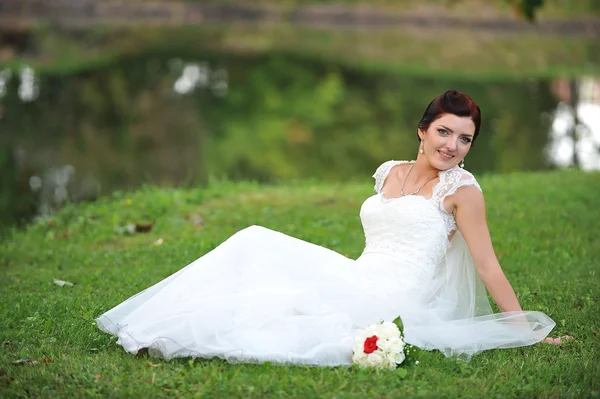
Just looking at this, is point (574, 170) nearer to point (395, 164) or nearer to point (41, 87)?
point (395, 164)

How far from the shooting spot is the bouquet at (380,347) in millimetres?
A: 4129

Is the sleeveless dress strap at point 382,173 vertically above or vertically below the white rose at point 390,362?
above

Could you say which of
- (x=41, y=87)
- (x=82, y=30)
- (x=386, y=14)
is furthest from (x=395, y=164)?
(x=386, y=14)

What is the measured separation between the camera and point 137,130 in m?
15.9

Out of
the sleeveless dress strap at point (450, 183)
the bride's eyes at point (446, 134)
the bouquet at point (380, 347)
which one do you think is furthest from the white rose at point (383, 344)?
the bride's eyes at point (446, 134)

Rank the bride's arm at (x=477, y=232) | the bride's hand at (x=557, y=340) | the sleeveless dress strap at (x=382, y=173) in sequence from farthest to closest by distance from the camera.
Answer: the sleeveless dress strap at (x=382, y=173) → the bride's hand at (x=557, y=340) → the bride's arm at (x=477, y=232)

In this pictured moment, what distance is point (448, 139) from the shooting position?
4.70 meters

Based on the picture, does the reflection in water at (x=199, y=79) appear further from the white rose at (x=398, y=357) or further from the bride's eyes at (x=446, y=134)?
the white rose at (x=398, y=357)

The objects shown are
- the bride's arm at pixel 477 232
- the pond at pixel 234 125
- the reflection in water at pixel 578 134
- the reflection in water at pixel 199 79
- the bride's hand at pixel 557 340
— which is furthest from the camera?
the reflection in water at pixel 199 79

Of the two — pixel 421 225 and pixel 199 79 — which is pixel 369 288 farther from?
pixel 199 79

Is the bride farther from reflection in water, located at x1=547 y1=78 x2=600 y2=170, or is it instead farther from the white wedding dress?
reflection in water, located at x1=547 y1=78 x2=600 y2=170

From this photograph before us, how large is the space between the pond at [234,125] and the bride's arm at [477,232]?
6.39 meters

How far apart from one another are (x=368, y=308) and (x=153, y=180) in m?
7.89

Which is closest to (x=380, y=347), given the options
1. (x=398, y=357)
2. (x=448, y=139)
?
(x=398, y=357)
